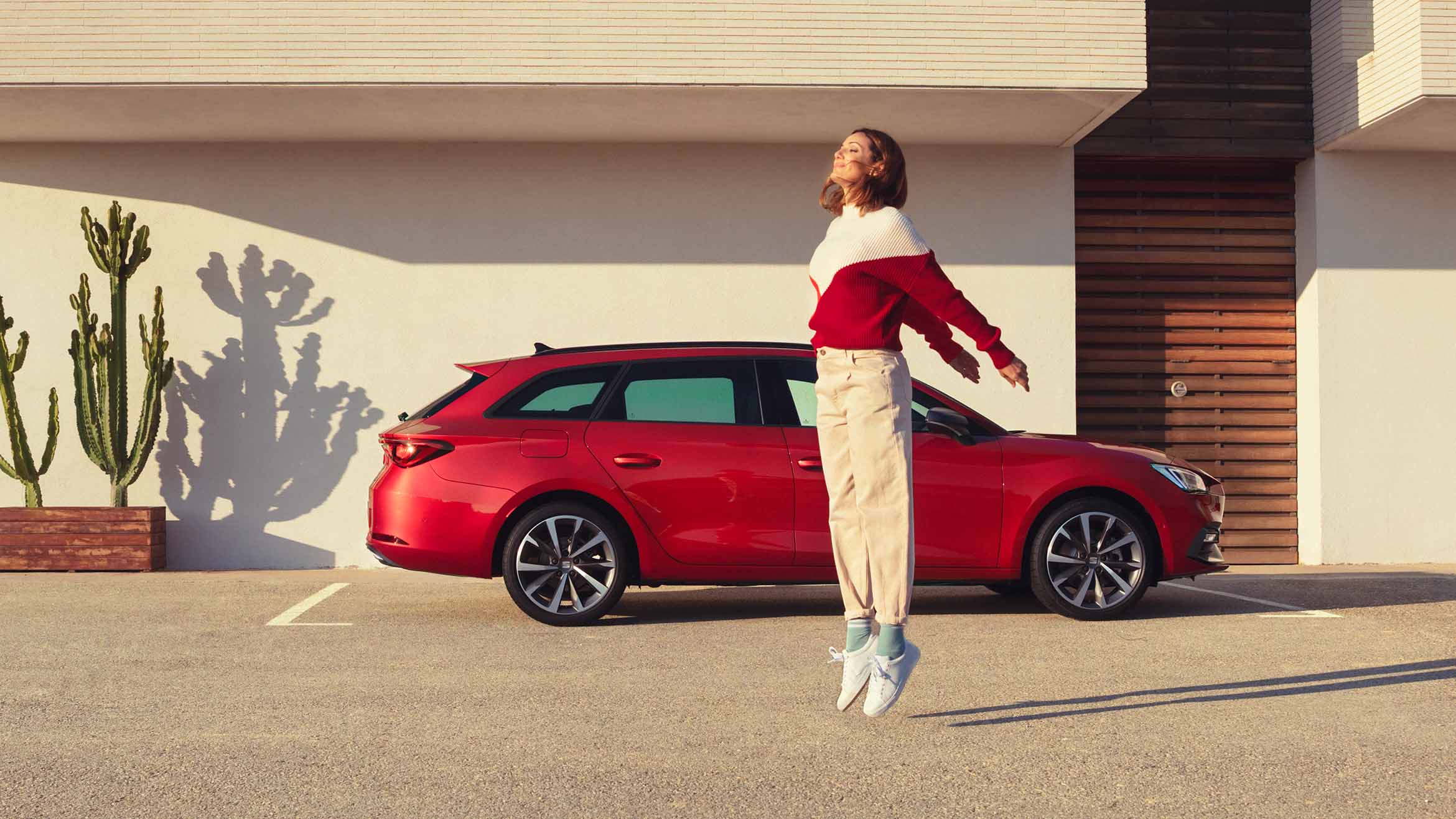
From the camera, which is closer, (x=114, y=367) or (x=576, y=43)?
(x=576, y=43)

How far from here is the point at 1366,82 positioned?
38.3 feet

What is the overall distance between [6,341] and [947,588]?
802cm

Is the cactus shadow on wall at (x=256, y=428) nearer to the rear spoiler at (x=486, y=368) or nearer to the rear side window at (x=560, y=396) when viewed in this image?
the rear spoiler at (x=486, y=368)

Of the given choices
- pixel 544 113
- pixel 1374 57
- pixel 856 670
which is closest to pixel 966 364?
pixel 856 670

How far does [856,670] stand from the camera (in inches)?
182

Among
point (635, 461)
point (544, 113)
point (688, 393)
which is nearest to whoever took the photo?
point (635, 461)

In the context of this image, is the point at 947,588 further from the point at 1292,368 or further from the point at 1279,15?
the point at 1279,15

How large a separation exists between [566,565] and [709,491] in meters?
0.84

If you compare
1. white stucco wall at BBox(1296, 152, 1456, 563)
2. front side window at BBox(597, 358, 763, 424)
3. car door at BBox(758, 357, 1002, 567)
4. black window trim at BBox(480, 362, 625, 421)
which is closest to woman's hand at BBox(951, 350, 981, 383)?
car door at BBox(758, 357, 1002, 567)

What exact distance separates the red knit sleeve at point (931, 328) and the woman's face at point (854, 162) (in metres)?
0.44

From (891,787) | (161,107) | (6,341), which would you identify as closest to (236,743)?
(891,787)

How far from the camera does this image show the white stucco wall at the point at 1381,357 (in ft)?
40.9

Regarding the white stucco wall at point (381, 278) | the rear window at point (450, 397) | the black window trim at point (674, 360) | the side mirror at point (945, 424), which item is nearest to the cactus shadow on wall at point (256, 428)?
the white stucco wall at point (381, 278)

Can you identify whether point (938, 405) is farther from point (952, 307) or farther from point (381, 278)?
point (381, 278)
